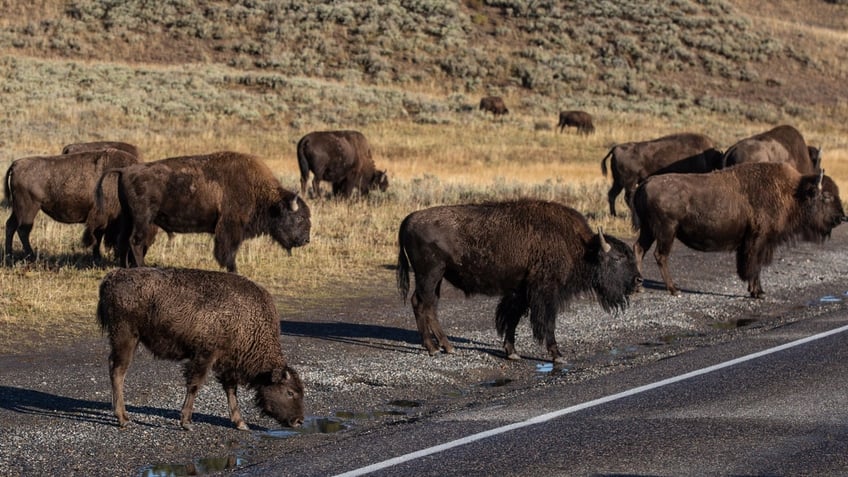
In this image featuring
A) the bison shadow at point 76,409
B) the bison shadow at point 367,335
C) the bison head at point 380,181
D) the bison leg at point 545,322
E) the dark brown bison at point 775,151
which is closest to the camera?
the bison shadow at point 76,409

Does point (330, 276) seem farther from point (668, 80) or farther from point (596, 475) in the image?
point (668, 80)

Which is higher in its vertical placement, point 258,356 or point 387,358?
point 258,356

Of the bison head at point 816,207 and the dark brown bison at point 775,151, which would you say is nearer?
the bison head at point 816,207

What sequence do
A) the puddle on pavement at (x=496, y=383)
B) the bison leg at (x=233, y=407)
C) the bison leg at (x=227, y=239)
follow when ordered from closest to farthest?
the bison leg at (x=233, y=407)
the puddle on pavement at (x=496, y=383)
the bison leg at (x=227, y=239)

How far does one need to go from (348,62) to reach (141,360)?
47.9m

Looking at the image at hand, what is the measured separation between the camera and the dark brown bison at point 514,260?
11.3 metres

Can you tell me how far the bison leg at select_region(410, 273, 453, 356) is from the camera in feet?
37.4

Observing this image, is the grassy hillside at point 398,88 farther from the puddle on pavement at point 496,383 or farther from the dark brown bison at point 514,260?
the puddle on pavement at point 496,383

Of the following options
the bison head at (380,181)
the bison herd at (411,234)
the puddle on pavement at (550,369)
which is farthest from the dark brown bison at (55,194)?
the bison head at (380,181)

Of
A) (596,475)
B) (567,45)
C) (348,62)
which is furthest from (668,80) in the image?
(596,475)

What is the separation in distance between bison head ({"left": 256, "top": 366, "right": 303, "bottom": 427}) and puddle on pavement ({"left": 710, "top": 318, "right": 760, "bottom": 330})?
642 centimetres

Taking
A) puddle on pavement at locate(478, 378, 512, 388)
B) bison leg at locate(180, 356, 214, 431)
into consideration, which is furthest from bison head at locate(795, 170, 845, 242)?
bison leg at locate(180, 356, 214, 431)

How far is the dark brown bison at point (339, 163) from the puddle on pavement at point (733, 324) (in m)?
13.5

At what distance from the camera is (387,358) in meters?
11.3
